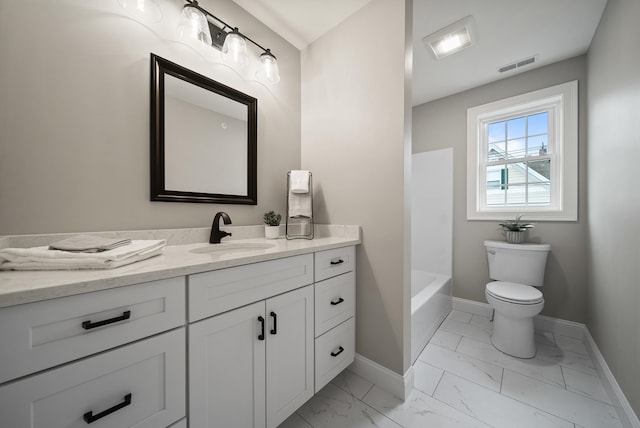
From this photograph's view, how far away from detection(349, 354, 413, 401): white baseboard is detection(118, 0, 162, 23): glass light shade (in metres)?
2.25

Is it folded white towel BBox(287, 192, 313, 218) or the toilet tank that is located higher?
folded white towel BBox(287, 192, 313, 218)

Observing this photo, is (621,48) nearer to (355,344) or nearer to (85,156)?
(355,344)

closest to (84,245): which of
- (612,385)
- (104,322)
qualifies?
(104,322)

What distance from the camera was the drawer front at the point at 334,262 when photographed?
3.88 feet

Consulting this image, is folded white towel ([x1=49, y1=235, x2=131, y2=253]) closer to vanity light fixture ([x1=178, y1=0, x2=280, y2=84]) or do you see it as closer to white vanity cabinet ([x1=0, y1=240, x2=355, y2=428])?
white vanity cabinet ([x1=0, y1=240, x2=355, y2=428])

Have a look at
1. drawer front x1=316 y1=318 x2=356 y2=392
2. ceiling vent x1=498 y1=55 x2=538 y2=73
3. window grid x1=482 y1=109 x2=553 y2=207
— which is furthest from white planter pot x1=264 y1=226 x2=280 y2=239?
ceiling vent x1=498 y1=55 x2=538 y2=73

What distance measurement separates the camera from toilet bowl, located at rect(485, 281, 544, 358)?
5.28 feet

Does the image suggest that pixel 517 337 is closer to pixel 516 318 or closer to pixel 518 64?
pixel 516 318

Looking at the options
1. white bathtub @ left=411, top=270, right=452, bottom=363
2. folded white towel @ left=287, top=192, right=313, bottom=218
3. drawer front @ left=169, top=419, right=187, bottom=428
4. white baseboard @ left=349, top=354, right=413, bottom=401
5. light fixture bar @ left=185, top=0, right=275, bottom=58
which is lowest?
white baseboard @ left=349, top=354, right=413, bottom=401

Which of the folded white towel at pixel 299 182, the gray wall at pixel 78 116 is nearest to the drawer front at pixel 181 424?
the gray wall at pixel 78 116

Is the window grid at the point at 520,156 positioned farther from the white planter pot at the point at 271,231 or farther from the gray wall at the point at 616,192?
the white planter pot at the point at 271,231

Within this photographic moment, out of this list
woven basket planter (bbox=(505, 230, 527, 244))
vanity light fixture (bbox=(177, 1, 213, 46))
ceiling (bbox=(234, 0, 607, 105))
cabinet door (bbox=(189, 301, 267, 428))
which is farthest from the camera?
woven basket planter (bbox=(505, 230, 527, 244))

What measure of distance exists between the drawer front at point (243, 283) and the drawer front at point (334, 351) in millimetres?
408

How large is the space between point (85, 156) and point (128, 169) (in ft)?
0.47
